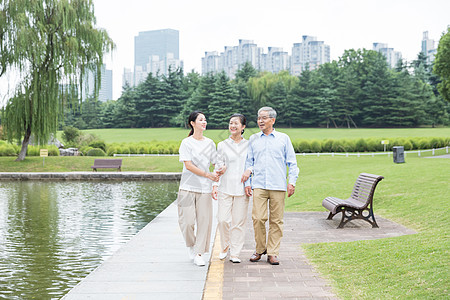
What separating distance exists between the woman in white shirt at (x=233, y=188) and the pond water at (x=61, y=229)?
6.44 feet

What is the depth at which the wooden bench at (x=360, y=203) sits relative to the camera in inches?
311

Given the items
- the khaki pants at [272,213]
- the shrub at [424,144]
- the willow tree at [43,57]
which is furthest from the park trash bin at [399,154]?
the willow tree at [43,57]

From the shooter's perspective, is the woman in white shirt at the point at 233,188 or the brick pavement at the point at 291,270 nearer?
the brick pavement at the point at 291,270

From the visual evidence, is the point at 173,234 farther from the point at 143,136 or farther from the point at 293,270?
the point at 143,136

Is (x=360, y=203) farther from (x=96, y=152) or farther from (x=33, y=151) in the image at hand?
(x=96, y=152)

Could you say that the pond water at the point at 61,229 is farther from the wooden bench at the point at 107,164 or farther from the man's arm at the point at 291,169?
the wooden bench at the point at 107,164

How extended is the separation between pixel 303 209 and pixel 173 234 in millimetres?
4089

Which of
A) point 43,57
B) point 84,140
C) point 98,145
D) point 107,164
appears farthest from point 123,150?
point 43,57

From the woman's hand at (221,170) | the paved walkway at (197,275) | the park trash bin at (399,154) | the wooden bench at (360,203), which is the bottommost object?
the paved walkway at (197,275)

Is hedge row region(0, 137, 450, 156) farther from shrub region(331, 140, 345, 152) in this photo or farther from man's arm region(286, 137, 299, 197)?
man's arm region(286, 137, 299, 197)

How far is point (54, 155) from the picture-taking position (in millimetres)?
29672

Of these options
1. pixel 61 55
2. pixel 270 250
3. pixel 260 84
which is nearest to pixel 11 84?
pixel 61 55

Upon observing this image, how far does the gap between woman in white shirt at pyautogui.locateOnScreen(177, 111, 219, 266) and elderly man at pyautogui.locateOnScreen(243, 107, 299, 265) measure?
19.1 inches

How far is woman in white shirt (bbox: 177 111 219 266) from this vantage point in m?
5.32
